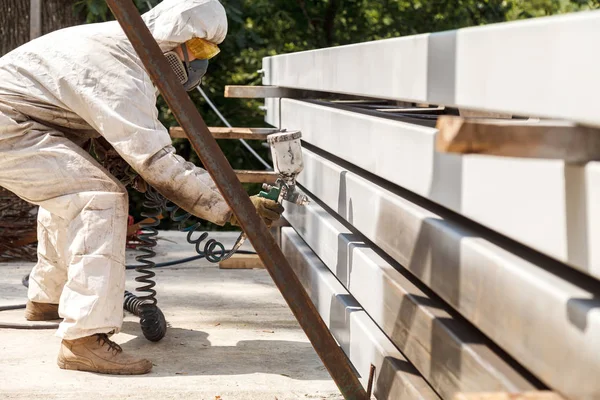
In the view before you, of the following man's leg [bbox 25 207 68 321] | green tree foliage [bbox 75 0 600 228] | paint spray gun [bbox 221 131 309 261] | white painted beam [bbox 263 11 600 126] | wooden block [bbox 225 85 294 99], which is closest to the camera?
white painted beam [bbox 263 11 600 126]

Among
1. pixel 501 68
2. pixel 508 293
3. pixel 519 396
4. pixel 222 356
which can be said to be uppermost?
pixel 501 68

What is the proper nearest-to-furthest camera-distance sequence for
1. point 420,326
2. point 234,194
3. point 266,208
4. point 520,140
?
1. point 520,140
2. point 420,326
3. point 234,194
4. point 266,208

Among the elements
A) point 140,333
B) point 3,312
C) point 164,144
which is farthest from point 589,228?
point 3,312

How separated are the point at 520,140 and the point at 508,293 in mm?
394

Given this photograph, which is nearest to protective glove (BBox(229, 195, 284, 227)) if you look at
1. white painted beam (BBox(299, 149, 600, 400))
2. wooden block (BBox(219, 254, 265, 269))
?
white painted beam (BBox(299, 149, 600, 400))

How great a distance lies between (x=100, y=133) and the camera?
12.0ft

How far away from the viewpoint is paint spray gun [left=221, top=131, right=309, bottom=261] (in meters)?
3.54

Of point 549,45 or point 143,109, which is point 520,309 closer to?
point 549,45

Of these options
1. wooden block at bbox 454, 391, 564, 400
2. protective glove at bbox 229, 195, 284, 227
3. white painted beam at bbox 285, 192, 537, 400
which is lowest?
white painted beam at bbox 285, 192, 537, 400

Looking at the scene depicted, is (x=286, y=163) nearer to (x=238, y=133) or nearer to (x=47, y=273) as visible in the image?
(x=47, y=273)

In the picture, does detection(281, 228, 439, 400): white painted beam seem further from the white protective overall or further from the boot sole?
the boot sole

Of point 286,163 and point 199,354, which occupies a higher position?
point 286,163

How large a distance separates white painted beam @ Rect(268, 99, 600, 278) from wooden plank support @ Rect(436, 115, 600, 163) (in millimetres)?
36

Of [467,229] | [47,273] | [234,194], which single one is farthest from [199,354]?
[467,229]
